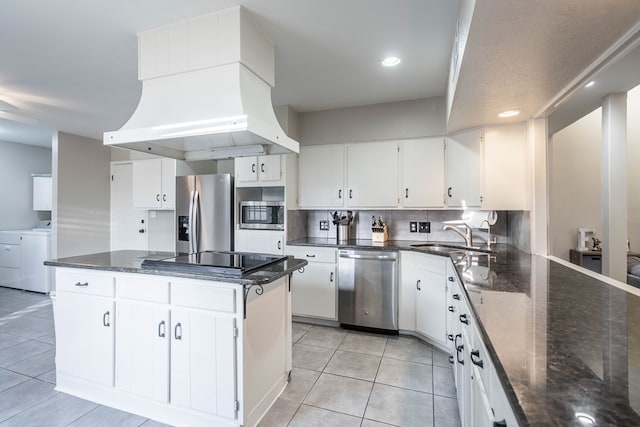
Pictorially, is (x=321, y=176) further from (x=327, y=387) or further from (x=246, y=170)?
(x=327, y=387)

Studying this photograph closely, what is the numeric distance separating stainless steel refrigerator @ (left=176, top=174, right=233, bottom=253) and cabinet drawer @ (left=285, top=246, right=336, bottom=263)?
83 centimetres

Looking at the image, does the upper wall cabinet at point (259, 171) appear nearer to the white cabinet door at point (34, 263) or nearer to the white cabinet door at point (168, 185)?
the white cabinet door at point (168, 185)

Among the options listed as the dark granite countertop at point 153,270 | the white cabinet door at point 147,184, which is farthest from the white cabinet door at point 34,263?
the dark granite countertop at point 153,270

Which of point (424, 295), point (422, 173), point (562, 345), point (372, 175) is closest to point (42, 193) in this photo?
point (372, 175)

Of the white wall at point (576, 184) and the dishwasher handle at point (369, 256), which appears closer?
the dishwasher handle at point (369, 256)

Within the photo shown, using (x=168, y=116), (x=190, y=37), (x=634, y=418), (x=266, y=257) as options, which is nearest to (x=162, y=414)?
(x=266, y=257)

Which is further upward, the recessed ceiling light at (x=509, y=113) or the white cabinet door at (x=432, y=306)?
the recessed ceiling light at (x=509, y=113)

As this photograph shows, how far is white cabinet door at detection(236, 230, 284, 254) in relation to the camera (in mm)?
3488

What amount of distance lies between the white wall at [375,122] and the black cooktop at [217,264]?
6.87 ft

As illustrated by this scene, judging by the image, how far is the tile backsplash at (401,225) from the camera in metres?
3.35

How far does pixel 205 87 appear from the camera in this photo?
6.37 feet

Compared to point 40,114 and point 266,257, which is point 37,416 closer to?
point 266,257

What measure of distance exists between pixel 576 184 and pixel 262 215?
4388 mm

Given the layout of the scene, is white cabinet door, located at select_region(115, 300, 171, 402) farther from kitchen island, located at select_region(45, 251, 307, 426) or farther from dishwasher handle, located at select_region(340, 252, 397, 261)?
dishwasher handle, located at select_region(340, 252, 397, 261)
